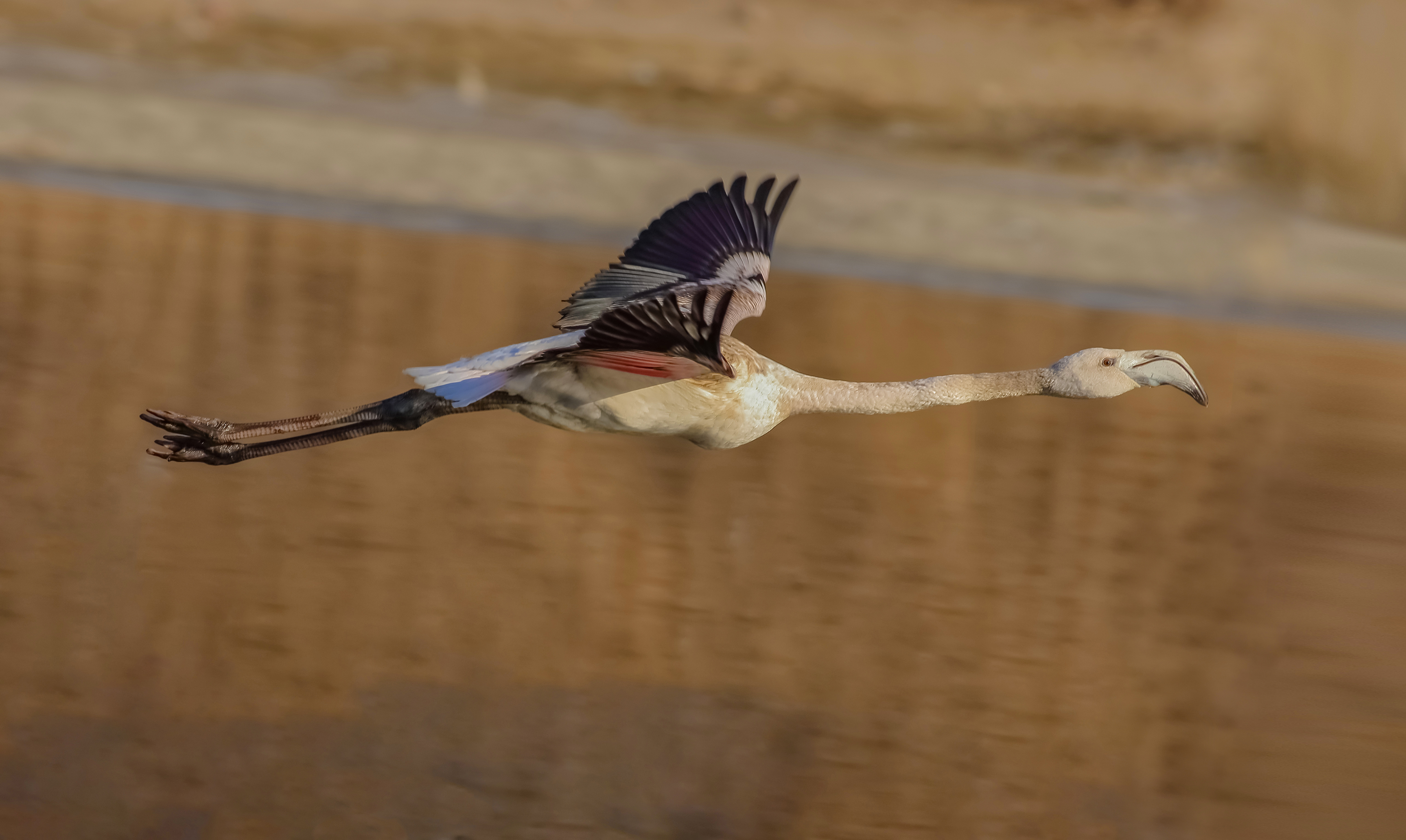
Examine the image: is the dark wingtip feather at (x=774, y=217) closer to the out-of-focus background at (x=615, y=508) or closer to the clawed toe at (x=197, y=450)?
the clawed toe at (x=197, y=450)

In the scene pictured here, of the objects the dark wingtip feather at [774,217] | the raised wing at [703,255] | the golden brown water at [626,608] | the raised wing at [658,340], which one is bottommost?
the golden brown water at [626,608]

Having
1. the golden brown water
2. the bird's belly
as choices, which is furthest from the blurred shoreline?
the bird's belly

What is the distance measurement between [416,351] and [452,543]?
92.3 inches

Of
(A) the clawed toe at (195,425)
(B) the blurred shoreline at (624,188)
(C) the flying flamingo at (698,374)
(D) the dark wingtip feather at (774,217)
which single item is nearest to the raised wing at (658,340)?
(C) the flying flamingo at (698,374)

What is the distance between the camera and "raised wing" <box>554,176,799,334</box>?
20.3 feet

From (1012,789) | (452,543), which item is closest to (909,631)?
(1012,789)

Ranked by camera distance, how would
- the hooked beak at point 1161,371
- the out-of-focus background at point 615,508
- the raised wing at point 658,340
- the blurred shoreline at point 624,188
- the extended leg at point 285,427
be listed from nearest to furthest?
the raised wing at point 658,340 < the hooked beak at point 1161,371 < the extended leg at point 285,427 < the out-of-focus background at point 615,508 < the blurred shoreline at point 624,188

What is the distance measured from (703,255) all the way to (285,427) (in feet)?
8.15

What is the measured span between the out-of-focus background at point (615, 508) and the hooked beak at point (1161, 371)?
5.01m

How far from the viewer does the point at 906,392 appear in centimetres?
682

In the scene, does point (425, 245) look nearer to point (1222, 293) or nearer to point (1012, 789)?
point (1012, 789)

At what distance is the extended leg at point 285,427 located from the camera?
23.1 feet

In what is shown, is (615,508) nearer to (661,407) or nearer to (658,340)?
(661,407)

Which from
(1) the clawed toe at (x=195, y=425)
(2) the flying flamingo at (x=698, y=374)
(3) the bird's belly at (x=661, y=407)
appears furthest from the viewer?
(1) the clawed toe at (x=195, y=425)
